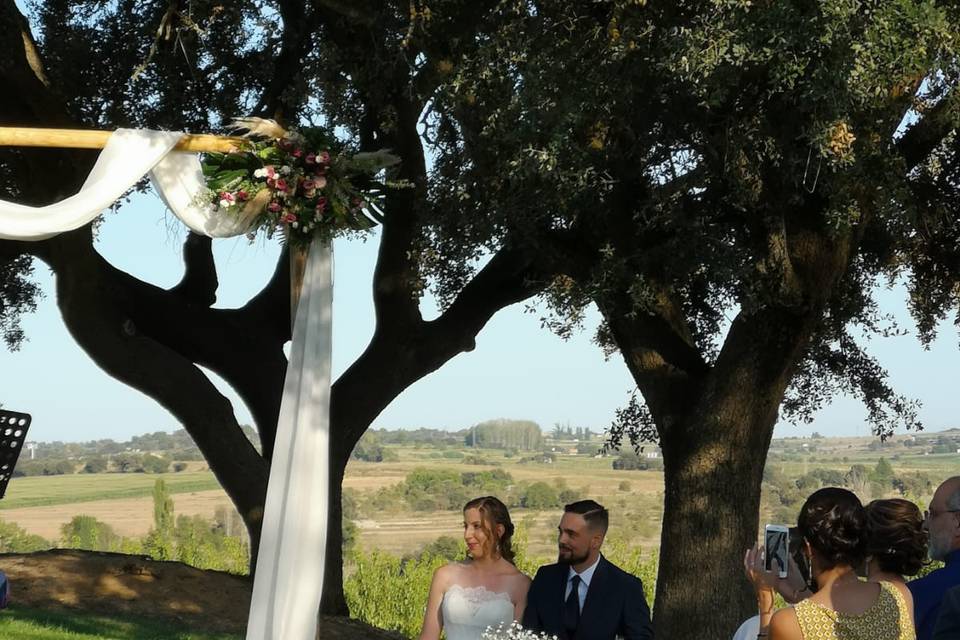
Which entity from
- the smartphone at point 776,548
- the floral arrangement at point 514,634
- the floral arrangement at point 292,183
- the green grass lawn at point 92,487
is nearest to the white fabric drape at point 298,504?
the floral arrangement at point 292,183

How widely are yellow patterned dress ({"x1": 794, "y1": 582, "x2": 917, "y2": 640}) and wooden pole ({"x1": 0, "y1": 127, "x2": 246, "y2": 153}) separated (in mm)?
5161

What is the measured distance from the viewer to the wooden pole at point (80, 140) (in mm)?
8031

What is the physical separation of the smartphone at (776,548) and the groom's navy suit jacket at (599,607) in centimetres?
147

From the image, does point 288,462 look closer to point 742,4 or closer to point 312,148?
point 312,148

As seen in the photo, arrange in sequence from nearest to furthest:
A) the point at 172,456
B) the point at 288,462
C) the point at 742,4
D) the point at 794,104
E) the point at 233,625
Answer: the point at 288,462, the point at 742,4, the point at 794,104, the point at 233,625, the point at 172,456

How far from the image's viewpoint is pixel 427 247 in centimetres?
1250

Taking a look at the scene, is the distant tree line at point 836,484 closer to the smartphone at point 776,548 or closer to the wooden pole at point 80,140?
the wooden pole at point 80,140

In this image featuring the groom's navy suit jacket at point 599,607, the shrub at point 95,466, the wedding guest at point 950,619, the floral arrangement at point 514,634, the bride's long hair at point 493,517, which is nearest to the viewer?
the wedding guest at point 950,619

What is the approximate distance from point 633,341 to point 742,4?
4.46m

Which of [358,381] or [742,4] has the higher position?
[742,4]

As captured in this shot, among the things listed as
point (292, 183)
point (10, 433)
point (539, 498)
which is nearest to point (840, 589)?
point (292, 183)

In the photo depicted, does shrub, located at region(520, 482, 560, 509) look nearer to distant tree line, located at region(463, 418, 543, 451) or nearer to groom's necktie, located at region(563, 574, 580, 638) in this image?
distant tree line, located at region(463, 418, 543, 451)

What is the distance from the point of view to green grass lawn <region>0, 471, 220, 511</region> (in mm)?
97562

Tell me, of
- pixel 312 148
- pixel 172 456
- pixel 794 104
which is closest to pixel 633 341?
pixel 794 104
